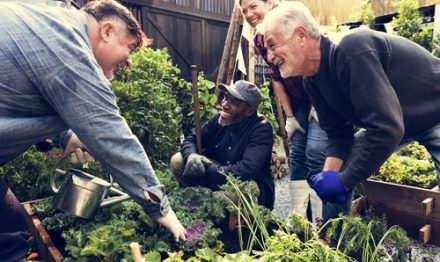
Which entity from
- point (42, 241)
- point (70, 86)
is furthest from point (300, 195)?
point (70, 86)

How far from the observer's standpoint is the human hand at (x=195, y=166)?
3081 mm

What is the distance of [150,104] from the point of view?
144 inches

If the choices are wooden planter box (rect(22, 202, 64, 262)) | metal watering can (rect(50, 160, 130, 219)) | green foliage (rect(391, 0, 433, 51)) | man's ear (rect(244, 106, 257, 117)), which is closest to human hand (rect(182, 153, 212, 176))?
man's ear (rect(244, 106, 257, 117))

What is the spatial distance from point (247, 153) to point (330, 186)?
111 cm

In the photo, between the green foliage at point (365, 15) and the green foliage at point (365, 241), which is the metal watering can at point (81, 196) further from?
the green foliage at point (365, 15)

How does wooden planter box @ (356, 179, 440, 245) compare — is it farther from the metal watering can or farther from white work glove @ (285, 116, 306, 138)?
the metal watering can

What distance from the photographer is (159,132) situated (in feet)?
12.1

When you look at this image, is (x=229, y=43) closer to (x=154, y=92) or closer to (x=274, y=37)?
(x=154, y=92)

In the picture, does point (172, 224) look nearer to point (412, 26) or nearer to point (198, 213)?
point (198, 213)

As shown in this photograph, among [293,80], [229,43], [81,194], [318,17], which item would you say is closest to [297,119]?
[293,80]

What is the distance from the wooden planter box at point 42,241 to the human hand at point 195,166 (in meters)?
1.19

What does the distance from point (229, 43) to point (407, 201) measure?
9.91 ft

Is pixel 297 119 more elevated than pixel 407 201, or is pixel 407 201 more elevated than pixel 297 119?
pixel 297 119

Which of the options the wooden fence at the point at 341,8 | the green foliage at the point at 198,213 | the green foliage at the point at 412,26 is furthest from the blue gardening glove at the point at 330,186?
the wooden fence at the point at 341,8
